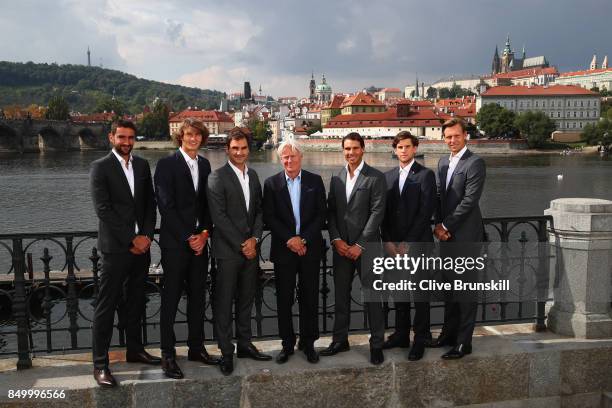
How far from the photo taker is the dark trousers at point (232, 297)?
3742 millimetres

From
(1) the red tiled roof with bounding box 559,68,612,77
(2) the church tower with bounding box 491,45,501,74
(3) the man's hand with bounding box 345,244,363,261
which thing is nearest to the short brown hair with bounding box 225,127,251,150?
(3) the man's hand with bounding box 345,244,363,261

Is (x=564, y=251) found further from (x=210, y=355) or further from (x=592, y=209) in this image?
(x=210, y=355)

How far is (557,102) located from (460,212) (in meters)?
120

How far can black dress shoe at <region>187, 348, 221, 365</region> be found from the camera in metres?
3.85

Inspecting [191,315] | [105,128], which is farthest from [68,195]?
[105,128]

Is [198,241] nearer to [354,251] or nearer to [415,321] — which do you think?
[354,251]

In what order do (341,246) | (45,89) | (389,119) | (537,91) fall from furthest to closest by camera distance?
(45,89) < (537,91) < (389,119) < (341,246)

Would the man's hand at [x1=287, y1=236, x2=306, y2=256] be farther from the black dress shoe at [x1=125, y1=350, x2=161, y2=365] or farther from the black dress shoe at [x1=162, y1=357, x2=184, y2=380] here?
the black dress shoe at [x1=125, y1=350, x2=161, y2=365]

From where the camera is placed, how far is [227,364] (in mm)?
3713

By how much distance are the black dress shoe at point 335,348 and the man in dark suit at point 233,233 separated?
1.40 feet

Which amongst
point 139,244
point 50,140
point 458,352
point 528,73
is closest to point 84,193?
point 139,244

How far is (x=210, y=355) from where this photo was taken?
3.93 meters

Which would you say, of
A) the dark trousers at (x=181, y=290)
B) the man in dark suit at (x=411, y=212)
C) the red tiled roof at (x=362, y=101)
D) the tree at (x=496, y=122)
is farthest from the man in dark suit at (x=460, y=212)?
the red tiled roof at (x=362, y=101)

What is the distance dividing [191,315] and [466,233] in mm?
2064
